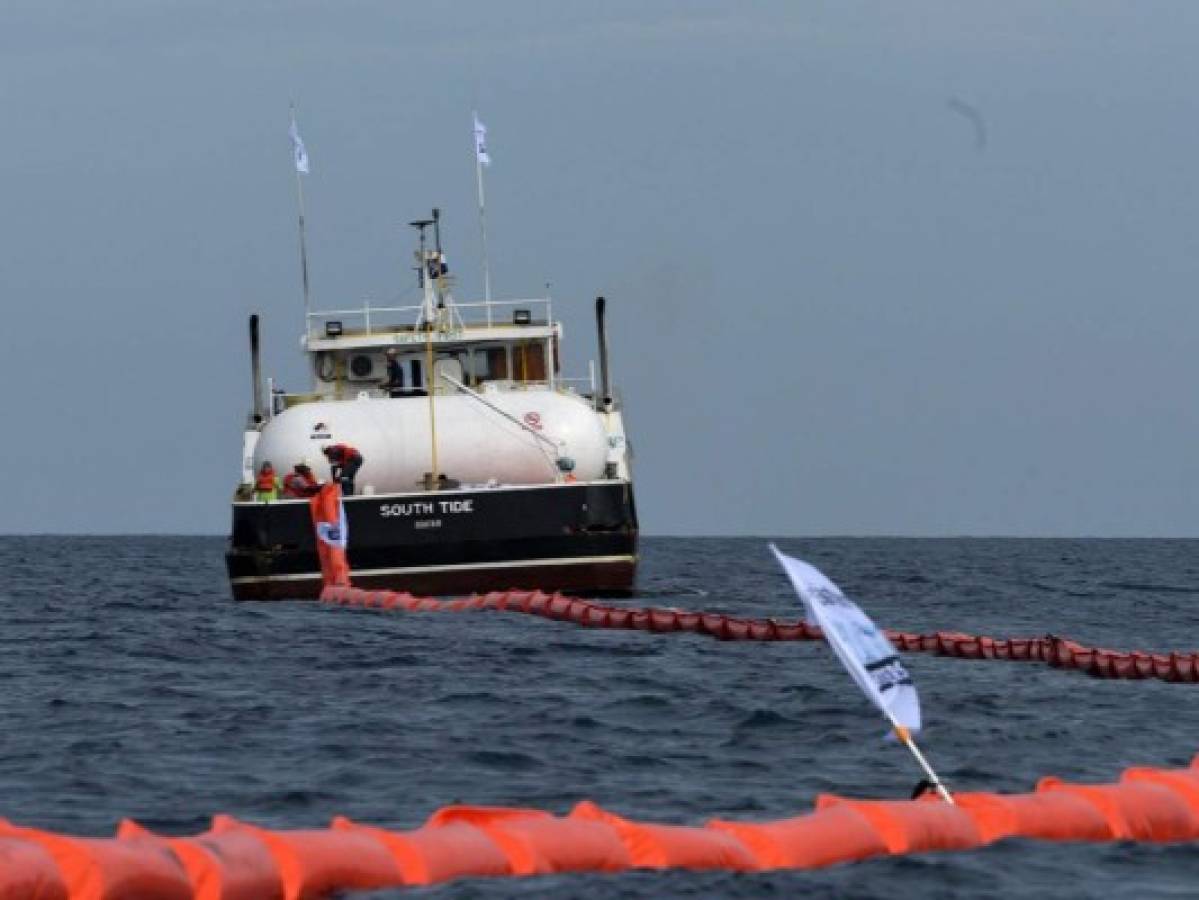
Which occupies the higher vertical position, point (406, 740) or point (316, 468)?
point (316, 468)

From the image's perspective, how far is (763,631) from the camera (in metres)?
31.0

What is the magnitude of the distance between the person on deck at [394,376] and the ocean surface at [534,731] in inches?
231

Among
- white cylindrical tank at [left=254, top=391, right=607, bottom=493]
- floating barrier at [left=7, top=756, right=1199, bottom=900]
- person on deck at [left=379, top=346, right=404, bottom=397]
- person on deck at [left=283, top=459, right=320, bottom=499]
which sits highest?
person on deck at [left=379, top=346, right=404, bottom=397]

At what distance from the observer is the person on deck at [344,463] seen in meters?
37.4

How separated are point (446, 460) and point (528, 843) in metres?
25.2

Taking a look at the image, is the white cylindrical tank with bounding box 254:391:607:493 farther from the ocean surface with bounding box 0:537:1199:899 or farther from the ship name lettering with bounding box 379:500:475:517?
the ocean surface with bounding box 0:537:1199:899

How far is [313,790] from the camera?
16.6 metres

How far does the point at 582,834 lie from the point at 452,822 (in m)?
0.74

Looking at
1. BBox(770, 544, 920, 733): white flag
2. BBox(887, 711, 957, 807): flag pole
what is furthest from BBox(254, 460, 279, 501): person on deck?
BBox(770, 544, 920, 733): white flag

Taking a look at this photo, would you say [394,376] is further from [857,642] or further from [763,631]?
[857,642]

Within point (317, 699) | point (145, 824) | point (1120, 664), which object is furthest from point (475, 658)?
point (145, 824)

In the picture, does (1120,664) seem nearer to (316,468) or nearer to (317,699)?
(317,699)

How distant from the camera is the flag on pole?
35.6 meters

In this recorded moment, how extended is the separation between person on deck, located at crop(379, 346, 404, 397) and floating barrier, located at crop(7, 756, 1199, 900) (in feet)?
84.1
